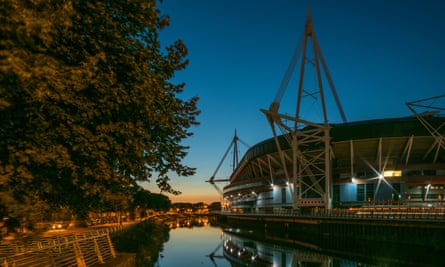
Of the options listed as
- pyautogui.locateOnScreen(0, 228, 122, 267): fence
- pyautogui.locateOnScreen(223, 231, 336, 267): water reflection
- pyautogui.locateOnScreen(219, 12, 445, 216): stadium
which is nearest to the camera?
pyautogui.locateOnScreen(0, 228, 122, 267): fence

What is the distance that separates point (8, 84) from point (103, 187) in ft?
11.5

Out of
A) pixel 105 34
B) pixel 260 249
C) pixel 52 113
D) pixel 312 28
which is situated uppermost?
pixel 312 28

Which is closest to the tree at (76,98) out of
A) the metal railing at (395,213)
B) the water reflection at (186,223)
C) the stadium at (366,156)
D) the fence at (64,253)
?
the fence at (64,253)

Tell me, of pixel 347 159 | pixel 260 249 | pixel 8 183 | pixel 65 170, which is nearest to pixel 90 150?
pixel 65 170

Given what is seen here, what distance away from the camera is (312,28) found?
6275 centimetres

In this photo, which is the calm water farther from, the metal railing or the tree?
the tree

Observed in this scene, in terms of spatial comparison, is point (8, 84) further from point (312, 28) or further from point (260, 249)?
point (312, 28)

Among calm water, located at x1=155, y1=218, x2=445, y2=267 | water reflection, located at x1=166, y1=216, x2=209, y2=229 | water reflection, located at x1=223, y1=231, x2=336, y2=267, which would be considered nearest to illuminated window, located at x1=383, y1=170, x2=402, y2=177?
calm water, located at x1=155, y1=218, x2=445, y2=267

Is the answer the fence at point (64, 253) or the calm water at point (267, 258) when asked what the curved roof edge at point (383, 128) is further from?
the fence at point (64, 253)

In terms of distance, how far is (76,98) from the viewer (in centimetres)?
855

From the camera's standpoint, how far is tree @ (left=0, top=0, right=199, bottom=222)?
6730 mm

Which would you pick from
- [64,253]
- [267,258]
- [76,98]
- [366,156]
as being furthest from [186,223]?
[76,98]

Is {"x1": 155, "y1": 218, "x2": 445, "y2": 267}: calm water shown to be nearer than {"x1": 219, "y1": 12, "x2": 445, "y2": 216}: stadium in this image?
Yes

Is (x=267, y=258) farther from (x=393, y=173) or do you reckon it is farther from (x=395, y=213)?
(x=393, y=173)
